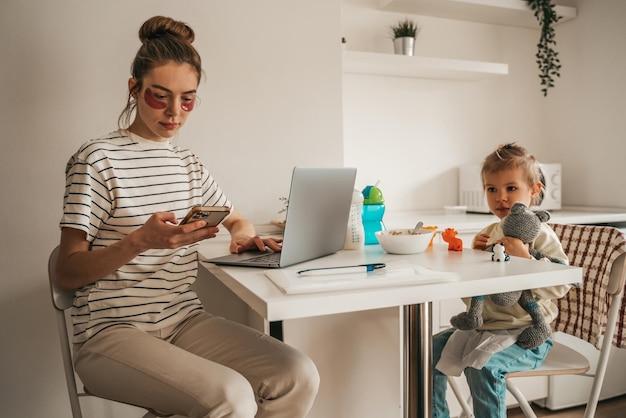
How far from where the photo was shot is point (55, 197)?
1748mm

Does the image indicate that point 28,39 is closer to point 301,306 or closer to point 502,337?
point 301,306

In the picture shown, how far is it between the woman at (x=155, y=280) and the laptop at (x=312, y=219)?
0.40ft

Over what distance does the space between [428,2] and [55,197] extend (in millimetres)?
1924

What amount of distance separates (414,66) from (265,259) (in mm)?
1597

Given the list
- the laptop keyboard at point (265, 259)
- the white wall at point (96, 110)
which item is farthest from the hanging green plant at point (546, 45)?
the laptop keyboard at point (265, 259)

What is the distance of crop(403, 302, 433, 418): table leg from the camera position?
1144mm

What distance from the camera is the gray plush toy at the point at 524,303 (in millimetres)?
1300

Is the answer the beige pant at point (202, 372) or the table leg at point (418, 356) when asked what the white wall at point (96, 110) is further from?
the table leg at point (418, 356)

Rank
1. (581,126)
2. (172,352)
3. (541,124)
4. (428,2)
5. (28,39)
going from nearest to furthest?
(172,352) < (28,39) < (428,2) < (581,126) < (541,124)

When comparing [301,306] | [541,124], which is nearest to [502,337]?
[301,306]

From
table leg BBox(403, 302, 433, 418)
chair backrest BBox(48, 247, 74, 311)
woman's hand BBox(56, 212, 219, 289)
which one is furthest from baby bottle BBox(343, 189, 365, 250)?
chair backrest BBox(48, 247, 74, 311)

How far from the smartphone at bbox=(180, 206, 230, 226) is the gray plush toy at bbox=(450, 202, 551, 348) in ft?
2.21

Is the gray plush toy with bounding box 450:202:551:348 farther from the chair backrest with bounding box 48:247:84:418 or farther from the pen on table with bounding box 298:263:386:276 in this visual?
the chair backrest with bounding box 48:247:84:418

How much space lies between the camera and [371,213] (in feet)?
5.23
